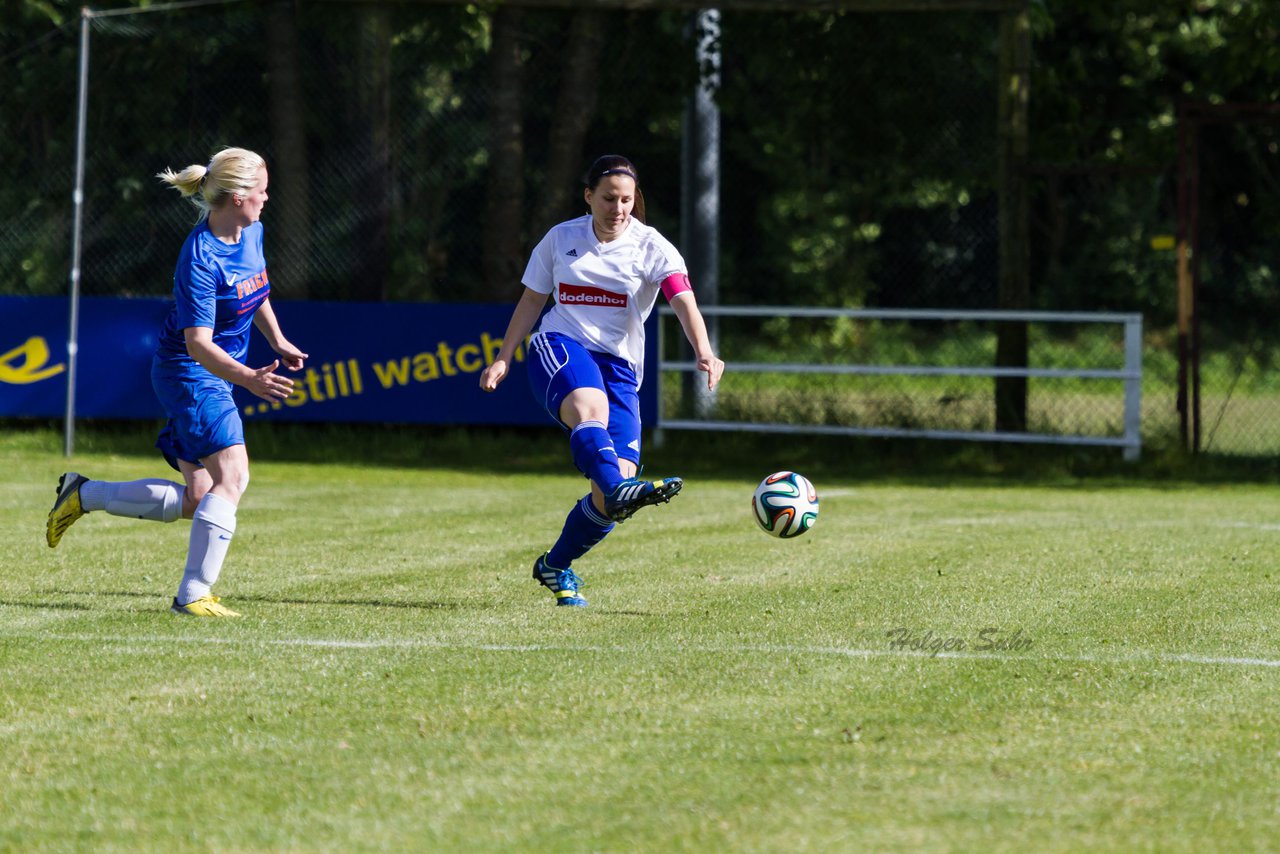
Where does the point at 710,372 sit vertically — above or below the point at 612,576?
above

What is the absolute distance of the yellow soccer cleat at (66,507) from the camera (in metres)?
7.77

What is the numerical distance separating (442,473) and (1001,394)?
5.03m

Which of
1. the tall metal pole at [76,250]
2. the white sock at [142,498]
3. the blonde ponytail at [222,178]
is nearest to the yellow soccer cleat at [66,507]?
the white sock at [142,498]

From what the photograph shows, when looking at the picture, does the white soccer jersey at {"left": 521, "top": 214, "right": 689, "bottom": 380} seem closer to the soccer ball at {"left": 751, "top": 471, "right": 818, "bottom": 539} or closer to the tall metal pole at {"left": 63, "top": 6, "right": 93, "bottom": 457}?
the soccer ball at {"left": 751, "top": 471, "right": 818, "bottom": 539}

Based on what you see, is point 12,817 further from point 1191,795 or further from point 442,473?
point 442,473

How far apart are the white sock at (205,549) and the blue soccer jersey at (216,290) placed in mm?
622

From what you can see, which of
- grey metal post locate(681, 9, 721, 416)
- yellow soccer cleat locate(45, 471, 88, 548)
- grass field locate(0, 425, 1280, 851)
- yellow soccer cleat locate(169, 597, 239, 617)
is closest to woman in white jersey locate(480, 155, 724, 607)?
grass field locate(0, 425, 1280, 851)

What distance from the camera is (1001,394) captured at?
52.3 feet

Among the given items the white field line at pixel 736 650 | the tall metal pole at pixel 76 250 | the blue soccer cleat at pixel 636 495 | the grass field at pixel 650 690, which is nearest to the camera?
the grass field at pixel 650 690

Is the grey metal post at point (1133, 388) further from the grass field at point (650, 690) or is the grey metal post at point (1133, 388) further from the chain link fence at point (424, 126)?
the grass field at point (650, 690)

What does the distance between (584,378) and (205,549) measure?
1642 millimetres

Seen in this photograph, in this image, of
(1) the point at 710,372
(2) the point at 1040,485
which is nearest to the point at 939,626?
(1) the point at 710,372

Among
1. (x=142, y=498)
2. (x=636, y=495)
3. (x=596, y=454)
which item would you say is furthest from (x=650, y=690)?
(x=142, y=498)

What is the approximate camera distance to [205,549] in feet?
23.1
